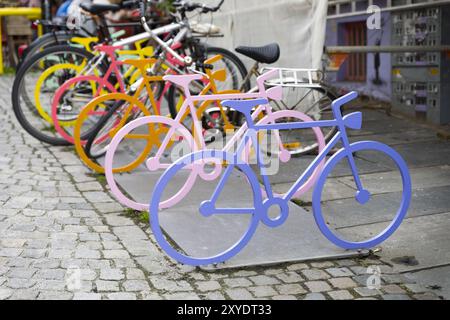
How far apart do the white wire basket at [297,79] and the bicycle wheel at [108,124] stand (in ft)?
3.68

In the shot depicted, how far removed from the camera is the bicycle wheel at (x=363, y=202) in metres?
4.23

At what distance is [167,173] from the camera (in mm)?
3945

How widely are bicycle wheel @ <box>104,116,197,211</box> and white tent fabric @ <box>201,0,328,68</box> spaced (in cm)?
163

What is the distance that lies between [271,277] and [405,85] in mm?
5104

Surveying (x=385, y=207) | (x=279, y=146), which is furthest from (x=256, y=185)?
(x=385, y=207)

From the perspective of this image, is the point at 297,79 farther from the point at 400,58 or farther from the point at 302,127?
the point at 400,58

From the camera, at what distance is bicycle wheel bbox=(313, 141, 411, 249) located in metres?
4.23

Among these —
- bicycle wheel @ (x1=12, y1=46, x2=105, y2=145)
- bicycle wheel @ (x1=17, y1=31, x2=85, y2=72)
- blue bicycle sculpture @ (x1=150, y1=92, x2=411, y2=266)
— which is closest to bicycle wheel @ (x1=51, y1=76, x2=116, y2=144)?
bicycle wheel @ (x1=12, y1=46, x2=105, y2=145)

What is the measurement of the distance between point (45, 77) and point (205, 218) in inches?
123

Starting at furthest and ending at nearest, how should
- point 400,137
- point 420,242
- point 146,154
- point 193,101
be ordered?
1. point 400,137
2. point 146,154
3. point 193,101
4. point 420,242

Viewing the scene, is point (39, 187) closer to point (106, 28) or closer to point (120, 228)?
point (120, 228)

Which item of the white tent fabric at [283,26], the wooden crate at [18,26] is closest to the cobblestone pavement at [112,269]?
the white tent fabric at [283,26]

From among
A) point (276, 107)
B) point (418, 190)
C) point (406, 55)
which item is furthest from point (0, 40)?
point (418, 190)

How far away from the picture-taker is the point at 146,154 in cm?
612
